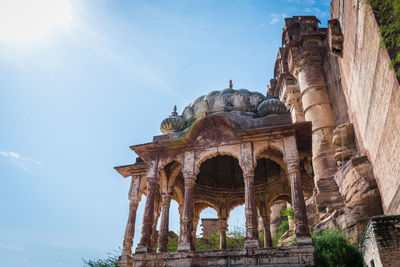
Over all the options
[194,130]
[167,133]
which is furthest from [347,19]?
[167,133]

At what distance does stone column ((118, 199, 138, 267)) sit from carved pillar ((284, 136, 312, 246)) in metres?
6.09

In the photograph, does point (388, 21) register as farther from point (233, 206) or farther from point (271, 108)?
point (233, 206)

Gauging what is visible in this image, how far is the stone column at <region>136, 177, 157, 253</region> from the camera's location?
10.3 meters

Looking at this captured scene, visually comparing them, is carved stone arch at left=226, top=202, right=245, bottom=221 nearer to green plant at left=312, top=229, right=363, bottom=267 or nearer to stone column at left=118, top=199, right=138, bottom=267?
stone column at left=118, top=199, right=138, bottom=267

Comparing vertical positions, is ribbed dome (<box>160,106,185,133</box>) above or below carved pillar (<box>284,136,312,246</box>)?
above

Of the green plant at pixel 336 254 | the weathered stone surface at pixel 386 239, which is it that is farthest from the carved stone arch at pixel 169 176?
the weathered stone surface at pixel 386 239

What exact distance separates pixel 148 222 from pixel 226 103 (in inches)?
239

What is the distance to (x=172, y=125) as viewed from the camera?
1356 centimetres

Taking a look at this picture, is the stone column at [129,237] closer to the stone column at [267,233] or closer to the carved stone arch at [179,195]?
the carved stone arch at [179,195]

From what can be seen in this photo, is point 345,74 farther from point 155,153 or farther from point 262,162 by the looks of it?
point 155,153

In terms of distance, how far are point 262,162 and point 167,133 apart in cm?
503

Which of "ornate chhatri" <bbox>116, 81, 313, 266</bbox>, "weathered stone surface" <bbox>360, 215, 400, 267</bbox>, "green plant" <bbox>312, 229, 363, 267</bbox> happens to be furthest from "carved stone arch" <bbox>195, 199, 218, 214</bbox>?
"weathered stone surface" <bbox>360, 215, 400, 267</bbox>

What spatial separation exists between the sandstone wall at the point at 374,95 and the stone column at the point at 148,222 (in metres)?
7.07

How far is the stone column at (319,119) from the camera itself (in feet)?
48.0
